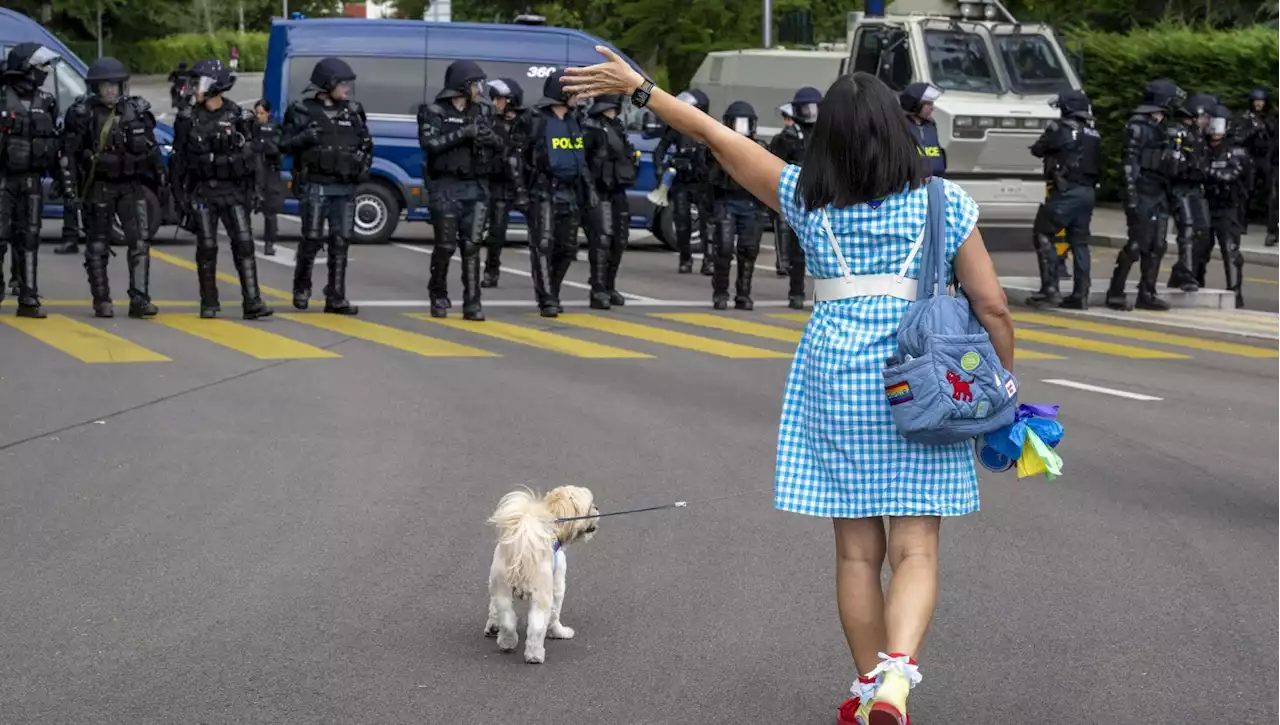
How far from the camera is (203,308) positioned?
15523 millimetres

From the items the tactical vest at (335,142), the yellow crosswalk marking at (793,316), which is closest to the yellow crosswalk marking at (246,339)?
the tactical vest at (335,142)

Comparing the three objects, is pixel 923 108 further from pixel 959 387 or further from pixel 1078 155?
pixel 959 387

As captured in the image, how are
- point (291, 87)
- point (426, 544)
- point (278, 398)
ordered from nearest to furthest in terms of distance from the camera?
point (426, 544) < point (278, 398) < point (291, 87)

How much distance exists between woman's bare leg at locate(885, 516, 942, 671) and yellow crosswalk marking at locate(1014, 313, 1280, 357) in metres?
11.0

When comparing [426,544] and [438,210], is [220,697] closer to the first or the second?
[426,544]

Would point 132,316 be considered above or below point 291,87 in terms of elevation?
below

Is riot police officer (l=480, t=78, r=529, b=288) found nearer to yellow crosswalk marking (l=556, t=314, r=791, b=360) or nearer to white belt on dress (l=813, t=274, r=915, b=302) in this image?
yellow crosswalk marking (l=556, t=314, r=791, b=360)

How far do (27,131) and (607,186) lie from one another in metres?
5.02

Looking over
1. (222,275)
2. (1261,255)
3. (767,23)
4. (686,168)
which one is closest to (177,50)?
(767,23)

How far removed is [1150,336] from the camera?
1639 centimetres

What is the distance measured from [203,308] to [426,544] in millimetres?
8814

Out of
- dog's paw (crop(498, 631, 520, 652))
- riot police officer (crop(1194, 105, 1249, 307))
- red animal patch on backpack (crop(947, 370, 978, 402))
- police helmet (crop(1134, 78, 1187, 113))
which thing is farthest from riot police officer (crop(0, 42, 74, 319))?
red animal patch on backpack (crop(947, 370, 978, 402))

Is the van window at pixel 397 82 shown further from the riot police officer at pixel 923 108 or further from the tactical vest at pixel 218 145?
the tactical vest at pixel 218 145

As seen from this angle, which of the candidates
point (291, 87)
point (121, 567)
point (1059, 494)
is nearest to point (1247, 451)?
point (1059, 494)
